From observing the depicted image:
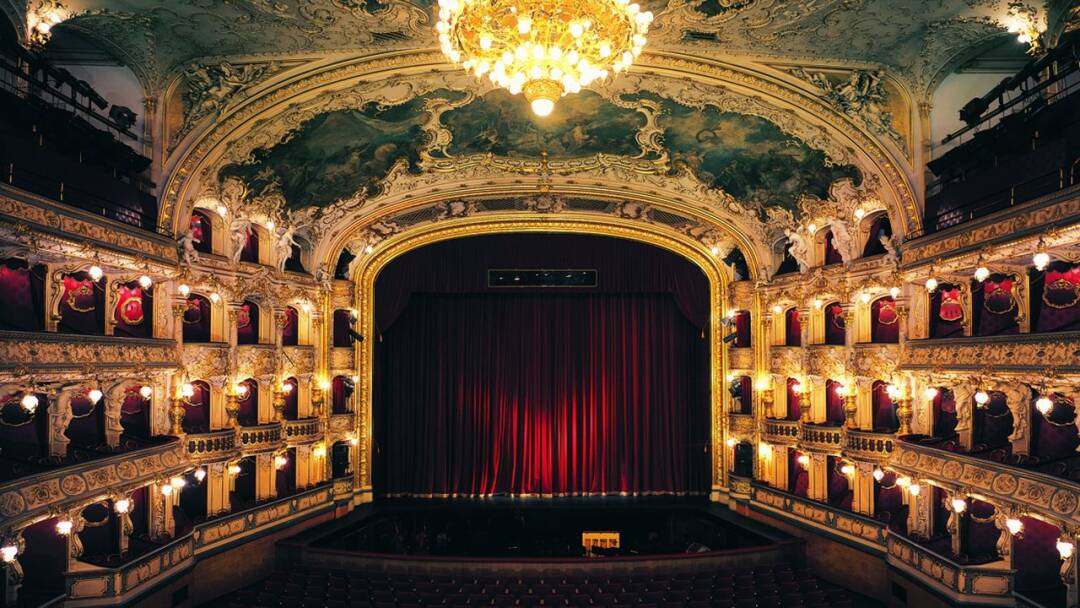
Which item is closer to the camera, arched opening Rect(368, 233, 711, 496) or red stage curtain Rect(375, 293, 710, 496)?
arched opening Rect(368, 233, 711, 496)

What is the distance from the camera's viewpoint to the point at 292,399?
19562 mm

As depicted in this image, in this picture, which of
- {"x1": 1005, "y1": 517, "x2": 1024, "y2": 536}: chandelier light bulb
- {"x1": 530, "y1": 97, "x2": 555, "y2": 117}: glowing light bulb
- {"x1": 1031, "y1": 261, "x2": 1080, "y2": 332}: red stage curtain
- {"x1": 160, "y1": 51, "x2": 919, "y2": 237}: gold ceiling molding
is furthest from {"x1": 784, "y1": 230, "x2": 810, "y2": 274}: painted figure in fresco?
{"x1": 530, "y1": 97, "x2": 555, "y2": 117}: glowing light bulb

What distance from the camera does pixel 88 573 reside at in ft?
39.9

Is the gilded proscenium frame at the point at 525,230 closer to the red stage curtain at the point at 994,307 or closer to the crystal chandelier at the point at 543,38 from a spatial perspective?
the red stage curtain at the point at 994,307

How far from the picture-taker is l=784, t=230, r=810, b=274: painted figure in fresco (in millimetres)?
18672

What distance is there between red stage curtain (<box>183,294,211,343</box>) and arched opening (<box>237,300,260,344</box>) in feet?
2.75

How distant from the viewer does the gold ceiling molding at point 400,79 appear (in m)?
14.0

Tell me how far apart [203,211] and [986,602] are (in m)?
17.9

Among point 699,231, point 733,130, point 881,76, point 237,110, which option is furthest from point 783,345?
point 237,110

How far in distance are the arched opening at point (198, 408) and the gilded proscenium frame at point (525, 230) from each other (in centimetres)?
532

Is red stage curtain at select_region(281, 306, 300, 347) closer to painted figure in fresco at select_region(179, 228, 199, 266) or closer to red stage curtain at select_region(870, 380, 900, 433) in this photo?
painted figure in fresco at select_region(179, 228, 199, 266)

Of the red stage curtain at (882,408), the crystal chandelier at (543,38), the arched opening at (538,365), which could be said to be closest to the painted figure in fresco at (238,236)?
the arched opening at (538,365)

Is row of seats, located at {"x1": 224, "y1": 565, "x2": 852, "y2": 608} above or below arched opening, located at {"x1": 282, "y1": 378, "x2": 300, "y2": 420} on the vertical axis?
below

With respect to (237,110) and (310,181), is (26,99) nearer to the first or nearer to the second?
(237,110)
